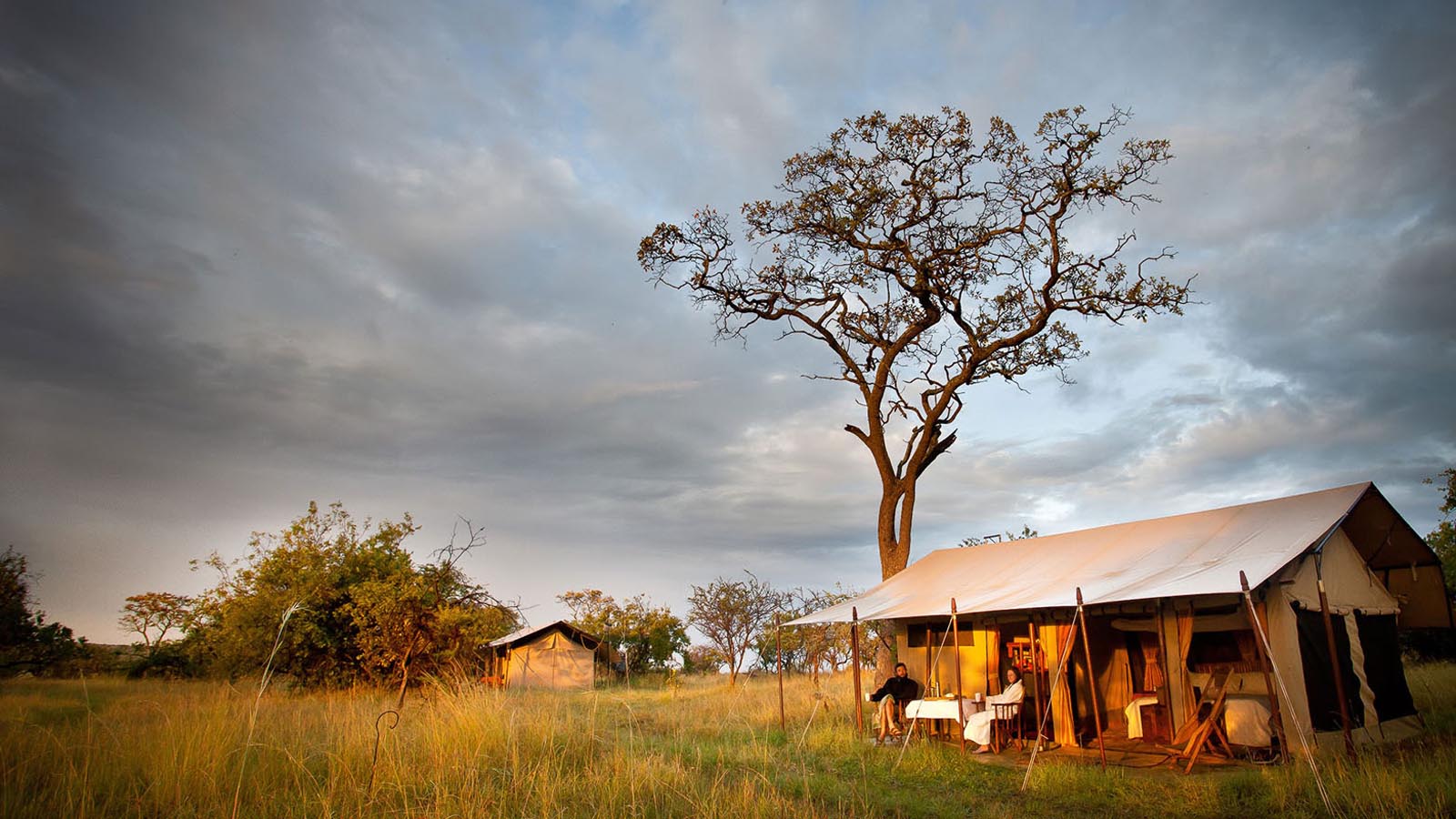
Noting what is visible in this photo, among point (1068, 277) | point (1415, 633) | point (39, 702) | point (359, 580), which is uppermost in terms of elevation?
point (1068, 277)

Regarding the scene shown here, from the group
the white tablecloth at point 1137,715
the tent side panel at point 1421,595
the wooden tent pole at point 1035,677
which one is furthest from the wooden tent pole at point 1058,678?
the tent side panel at point 1421,595

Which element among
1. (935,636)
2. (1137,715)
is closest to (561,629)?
(935,636)

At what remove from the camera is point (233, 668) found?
18.6 m

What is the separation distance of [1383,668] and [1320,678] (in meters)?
2.29

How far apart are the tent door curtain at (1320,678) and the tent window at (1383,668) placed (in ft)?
2.14

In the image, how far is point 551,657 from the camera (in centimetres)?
3331

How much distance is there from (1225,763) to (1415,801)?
8.51 feet

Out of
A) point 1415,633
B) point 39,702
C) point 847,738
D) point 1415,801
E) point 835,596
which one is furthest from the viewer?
point 835,596

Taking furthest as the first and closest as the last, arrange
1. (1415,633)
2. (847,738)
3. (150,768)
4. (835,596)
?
(835,596) < (1415,633) < (847,738) < (150,768)

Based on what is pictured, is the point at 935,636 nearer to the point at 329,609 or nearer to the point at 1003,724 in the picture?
the point at 1003,724

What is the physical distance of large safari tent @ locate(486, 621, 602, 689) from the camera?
32.9 meters

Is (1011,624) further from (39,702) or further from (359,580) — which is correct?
(359,580)

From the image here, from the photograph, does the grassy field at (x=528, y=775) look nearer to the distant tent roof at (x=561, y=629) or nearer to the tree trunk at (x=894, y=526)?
the tree trunk at (x=894, y=526)

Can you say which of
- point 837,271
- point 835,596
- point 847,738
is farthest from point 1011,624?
point 835,596
